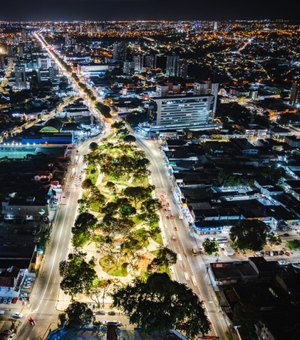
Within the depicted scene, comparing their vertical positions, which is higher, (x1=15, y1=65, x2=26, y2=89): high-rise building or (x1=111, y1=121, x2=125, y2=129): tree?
(x1=15, y1=65, x2=26, y2=89): high-rise building

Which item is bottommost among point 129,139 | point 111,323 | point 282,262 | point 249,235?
point 111,323

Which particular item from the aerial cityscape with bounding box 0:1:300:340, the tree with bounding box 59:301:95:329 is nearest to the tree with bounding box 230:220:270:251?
the aerial cityscape with bounding box 0:1:300:340

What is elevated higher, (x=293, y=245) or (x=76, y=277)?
(x=76, y=277)

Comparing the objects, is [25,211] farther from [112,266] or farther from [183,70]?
[183,70]

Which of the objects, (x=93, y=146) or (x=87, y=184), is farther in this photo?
(x=93, y=146)

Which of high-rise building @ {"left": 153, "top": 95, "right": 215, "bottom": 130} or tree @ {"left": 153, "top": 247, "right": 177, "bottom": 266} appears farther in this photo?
high-rise building @ {"left": 153, "top": 95, "right": 215, "bottom": 130}

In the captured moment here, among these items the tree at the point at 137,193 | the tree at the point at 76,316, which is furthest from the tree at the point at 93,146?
the tree at the point at 76,316

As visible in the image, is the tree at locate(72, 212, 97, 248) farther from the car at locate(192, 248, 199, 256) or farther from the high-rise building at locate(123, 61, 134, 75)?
the high-rise building at locate(123, 61, 134, 75)

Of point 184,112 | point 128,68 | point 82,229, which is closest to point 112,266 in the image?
point 82,229
